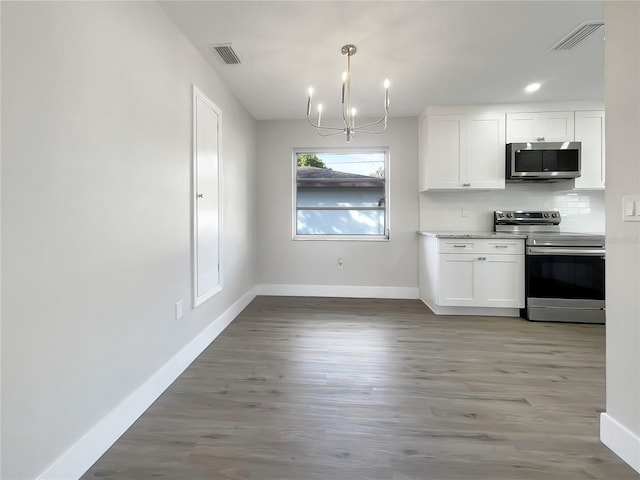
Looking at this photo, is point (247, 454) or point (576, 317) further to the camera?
point (576, 317)

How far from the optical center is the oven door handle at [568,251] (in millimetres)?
3385

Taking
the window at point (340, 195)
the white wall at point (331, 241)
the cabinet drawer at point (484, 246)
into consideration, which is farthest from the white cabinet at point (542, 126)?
the window at point (340, 195)

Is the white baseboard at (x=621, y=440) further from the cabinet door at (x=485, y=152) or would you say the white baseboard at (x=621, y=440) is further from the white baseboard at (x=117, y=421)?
the cabinet door at (x=485, y=152)

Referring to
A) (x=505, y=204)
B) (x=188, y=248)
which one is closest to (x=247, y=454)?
(x=188, y=248)

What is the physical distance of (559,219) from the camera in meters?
4.06

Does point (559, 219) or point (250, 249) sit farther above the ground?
point (559, 219)

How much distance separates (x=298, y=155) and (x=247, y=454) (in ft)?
12.4

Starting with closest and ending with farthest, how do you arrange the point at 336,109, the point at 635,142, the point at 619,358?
1. the point at 635,142
2. the point at 619,358
3. the point at 336,109

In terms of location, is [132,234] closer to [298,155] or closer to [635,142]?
[635,142]

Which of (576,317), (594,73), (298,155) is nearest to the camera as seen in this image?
(594,73)

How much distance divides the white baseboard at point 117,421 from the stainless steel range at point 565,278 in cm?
331

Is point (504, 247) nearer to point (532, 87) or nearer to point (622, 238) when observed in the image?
point (532, 87)

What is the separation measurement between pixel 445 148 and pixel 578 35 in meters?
1.65

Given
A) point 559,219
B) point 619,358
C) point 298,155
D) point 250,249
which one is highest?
point 298,155
